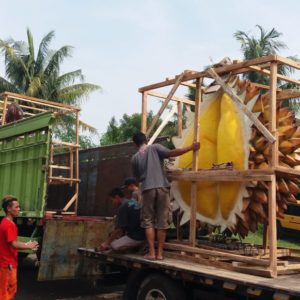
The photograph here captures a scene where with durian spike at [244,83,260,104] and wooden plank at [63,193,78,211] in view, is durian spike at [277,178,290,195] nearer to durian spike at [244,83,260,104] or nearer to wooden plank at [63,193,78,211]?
durian spike at [244,83,260,104]

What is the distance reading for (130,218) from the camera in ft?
19.8

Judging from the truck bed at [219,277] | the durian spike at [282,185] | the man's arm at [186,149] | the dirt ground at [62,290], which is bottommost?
the dirt ground at [62,290]

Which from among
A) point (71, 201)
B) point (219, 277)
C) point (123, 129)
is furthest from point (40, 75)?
point (219, 277)

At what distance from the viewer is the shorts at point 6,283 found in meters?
5.01

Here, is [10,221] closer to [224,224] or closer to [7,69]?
[224,224]

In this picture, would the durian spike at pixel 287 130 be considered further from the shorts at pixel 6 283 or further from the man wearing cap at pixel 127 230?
the shorts at pixel 6 283

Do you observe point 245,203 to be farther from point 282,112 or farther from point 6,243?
point 6,243

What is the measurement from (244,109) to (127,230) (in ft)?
7.28

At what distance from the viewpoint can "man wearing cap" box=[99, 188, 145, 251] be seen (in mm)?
5895

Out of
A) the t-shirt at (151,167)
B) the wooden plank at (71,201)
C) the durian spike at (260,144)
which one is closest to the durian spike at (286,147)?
the durian spike at (260,144)

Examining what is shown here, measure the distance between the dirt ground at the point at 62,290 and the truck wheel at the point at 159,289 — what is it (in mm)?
1500

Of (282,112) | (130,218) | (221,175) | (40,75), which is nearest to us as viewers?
(221,175)

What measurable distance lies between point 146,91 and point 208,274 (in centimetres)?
296

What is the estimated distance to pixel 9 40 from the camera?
23266 mm
